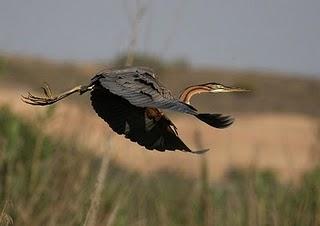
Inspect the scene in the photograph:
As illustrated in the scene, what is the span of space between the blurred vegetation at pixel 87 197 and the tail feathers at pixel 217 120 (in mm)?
2366

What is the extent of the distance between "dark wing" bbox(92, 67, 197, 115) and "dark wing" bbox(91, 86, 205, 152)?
53 mm

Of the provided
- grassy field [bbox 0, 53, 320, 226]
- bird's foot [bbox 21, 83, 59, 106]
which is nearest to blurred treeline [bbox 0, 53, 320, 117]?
grassy field [bbox 0, 53, 320, 226]

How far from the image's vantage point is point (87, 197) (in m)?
4.46

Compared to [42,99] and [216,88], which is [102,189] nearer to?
[42,99]

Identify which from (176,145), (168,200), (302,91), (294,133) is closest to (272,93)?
(302,91)

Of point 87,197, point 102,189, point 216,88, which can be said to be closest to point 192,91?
point 216,88

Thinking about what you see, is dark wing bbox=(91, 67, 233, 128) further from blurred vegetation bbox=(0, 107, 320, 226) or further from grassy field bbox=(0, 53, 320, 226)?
blurred vegetation bbox=(0, 107, 320, 226)

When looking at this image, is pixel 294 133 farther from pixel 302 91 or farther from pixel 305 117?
pixel 302 91

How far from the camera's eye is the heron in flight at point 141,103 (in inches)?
66.2

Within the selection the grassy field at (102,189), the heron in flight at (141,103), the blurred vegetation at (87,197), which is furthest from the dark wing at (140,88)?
the blurred vegetation at (87,197)

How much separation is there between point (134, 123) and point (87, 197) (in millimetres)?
2640

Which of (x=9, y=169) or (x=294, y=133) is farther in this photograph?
(x=294, y=133)

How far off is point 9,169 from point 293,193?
161 cm

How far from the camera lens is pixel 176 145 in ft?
5.96
